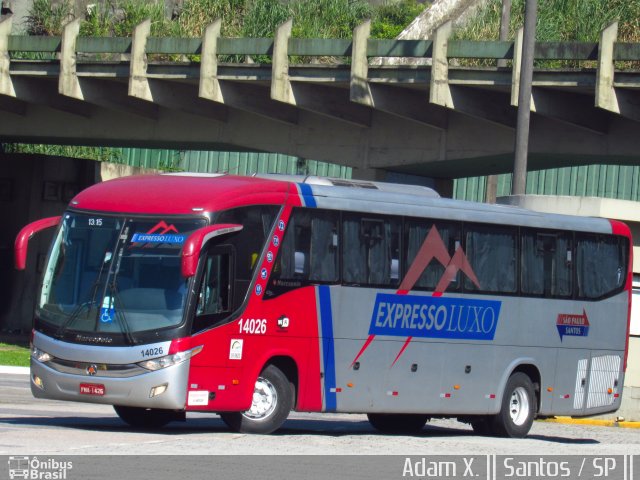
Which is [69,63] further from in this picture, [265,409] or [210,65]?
[265,409]

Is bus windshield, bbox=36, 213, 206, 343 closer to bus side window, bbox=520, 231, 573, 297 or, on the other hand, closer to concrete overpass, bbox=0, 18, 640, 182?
bus side window, bbox=520, 231, 573, 297

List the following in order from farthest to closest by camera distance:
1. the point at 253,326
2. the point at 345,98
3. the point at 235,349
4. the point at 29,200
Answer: the point at 29,200 → the point at 345,98 → the point at 253,326 → the point at 235,349

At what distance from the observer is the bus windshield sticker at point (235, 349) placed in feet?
50.0

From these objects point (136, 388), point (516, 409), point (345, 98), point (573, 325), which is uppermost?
point (345, 98)

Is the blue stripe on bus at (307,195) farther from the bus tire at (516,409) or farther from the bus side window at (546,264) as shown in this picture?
the bus tire at (516,409)

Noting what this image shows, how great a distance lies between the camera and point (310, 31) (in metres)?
38.7

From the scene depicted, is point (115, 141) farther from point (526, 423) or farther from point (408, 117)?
point (526, 423)

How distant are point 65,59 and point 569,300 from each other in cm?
1420

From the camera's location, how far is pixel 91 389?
48.6 ft

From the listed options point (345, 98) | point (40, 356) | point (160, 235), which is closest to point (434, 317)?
point (160, 235)

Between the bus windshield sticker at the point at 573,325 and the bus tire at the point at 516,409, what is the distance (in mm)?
928

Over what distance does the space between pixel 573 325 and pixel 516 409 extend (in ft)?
5.39

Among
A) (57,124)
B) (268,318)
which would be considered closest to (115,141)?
(57,124)

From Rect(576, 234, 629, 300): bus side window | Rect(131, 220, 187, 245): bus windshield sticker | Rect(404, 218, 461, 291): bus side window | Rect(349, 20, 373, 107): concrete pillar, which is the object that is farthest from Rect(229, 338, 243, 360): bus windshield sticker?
Rect(349, 20, 373, 107): concrete pillar
